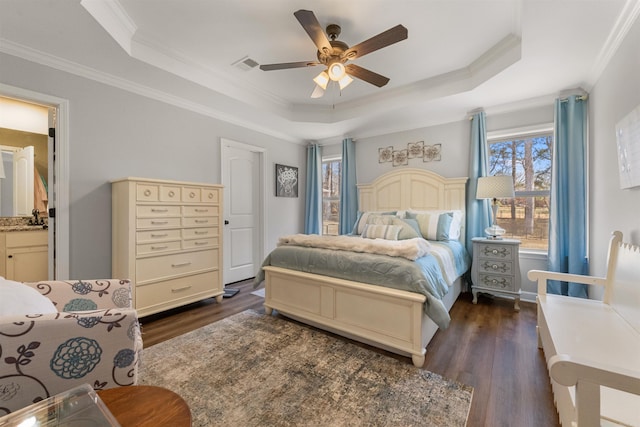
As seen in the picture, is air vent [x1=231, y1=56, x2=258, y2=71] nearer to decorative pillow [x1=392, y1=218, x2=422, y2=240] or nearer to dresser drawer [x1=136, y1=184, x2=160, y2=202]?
dresser drawer [x1=136, y1=184, x2=160, y2=202]

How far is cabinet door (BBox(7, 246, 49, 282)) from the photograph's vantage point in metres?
2.70

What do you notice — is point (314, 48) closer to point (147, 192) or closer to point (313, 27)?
point (313, 27)

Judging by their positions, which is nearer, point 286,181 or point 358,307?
point 358,307

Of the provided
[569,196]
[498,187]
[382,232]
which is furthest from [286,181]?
[569,196]

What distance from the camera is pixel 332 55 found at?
6.77 feet

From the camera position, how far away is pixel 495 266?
9.76 ft

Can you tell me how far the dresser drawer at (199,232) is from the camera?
9.48ft

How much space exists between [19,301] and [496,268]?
370 cm

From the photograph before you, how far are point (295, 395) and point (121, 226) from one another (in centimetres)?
225

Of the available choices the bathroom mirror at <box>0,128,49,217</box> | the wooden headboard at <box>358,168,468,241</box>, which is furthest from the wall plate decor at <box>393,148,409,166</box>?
the bathroom mirror at <box>0,128,49,217</box>

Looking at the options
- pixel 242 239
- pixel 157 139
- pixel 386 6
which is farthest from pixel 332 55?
pixel 242 239

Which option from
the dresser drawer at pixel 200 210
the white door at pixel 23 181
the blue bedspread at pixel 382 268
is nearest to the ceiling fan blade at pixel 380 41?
the blue bedspread at pixel 382 268

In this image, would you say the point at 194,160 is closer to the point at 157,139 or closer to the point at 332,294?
the point at 157,139

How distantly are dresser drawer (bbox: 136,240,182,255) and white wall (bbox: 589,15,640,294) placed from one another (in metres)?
3.73
